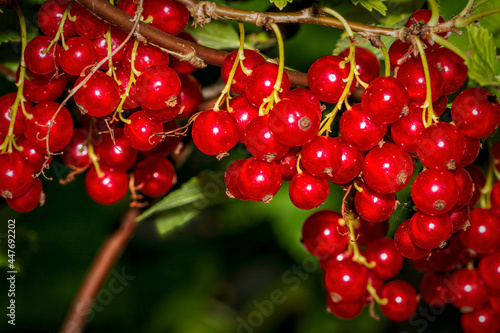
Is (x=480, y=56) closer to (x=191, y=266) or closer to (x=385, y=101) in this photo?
(x=385, y=101)

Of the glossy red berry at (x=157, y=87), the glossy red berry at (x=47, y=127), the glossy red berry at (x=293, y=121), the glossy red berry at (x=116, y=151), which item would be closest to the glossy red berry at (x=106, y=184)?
the glossy red berry at (x=116, y=151)

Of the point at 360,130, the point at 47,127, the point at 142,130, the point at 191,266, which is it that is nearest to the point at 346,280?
the point at 360,130

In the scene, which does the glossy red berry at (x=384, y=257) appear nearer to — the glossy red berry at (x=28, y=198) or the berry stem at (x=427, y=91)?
the berry stem at (x=427, y=91)

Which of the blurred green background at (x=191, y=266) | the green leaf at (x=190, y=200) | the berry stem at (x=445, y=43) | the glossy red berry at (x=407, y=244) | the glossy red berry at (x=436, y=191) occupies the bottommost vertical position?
the blurred green background at (x=191, y=266)

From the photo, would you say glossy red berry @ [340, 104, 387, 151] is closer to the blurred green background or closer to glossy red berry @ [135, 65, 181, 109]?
glossy red berry @ [135, 65, 181, 109]

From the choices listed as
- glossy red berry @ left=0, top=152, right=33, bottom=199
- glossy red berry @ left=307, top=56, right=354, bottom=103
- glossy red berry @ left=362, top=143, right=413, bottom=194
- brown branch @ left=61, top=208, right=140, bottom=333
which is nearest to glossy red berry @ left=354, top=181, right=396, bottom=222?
glossy red berry @ left=362, top=143, right=413, bottom=194

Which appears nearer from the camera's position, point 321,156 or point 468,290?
point 321,156
